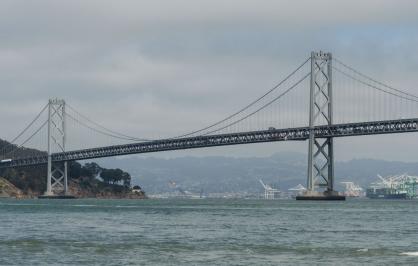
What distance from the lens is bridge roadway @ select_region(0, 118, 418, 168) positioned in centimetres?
11225

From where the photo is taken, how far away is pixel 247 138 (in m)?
124

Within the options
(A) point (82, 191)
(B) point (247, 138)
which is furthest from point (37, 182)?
(B) point (247, 138)

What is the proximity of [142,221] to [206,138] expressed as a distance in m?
62.3

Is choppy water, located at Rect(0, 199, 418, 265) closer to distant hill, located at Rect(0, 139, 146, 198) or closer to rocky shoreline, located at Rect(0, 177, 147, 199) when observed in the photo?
rocky shoreline, located at Rect(0, 177, 147, 199)

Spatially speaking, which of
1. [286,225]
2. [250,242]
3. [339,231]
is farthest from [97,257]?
[286,225]

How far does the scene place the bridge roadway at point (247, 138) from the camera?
112 meters

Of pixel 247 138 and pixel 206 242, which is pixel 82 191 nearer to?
pixel 247 138

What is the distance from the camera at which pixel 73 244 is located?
44.6 metres

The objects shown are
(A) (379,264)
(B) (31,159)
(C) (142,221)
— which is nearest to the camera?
(A) (379,264)

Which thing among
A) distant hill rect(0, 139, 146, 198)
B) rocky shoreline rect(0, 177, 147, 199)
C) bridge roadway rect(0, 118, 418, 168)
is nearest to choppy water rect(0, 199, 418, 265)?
bridge roadway rect(0, 118, 418, 168)

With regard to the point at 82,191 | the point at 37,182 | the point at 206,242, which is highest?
the point at 37,182

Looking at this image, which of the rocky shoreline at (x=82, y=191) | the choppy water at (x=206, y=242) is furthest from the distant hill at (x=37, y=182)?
the choppy water at (x=206, y=242)

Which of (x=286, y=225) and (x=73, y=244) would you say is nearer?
(x=73, y=244)

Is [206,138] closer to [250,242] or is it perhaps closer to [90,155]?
[90,155]
